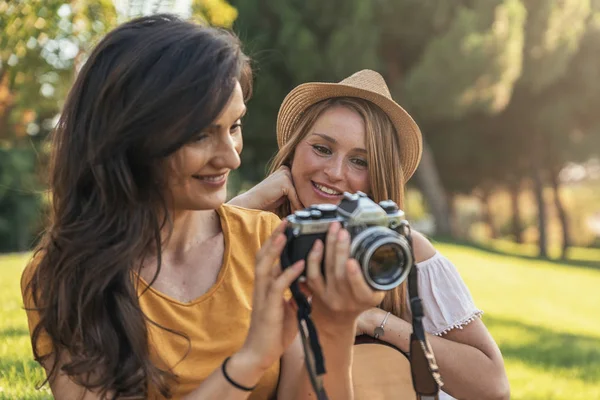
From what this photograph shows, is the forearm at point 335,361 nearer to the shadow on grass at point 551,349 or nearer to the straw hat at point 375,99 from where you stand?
the straw hat at point 375,99

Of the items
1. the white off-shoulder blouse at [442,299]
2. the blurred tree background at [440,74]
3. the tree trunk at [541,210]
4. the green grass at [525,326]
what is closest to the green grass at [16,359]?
the green grass at [525,326]

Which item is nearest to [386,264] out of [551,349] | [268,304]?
[268,304]

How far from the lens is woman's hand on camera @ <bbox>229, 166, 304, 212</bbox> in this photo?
3254mm

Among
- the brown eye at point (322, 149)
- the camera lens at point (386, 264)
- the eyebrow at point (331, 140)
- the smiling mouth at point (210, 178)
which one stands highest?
the smiling mouth at point (210, 178)

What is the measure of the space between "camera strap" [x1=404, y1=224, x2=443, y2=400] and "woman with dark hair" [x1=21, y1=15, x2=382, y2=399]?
0.67 ft

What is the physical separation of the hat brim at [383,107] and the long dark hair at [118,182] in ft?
3.71

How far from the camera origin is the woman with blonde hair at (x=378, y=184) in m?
2.89

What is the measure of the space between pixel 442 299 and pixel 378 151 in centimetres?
64

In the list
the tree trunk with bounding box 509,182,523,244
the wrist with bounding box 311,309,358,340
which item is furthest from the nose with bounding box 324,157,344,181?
the tree trunk with bounding box 509,182,523,244

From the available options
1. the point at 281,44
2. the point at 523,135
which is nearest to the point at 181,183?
the point at 281,44

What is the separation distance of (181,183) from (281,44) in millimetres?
14400

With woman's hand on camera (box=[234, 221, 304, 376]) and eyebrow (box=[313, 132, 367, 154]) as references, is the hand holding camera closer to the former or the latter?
woman's hand on camera (box=[234, 221, 304, 376])

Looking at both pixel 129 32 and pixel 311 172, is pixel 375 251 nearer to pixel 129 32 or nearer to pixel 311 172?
pixel 129 32

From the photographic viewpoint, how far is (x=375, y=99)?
3330mm
